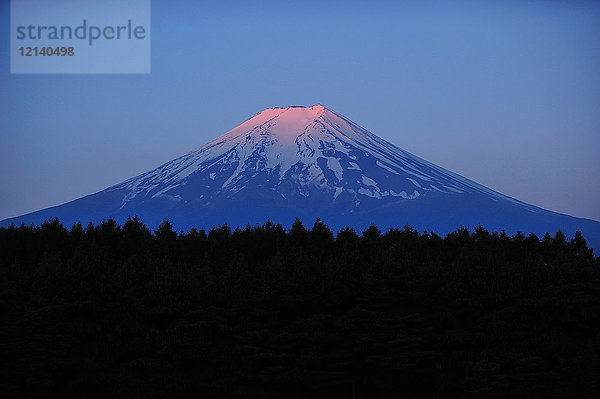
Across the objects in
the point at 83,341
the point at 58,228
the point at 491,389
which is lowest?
the point at 491,389

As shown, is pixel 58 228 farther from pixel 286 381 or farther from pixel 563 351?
pixel 563 351

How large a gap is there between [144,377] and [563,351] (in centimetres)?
1561

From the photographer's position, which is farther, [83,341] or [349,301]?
[349,301]

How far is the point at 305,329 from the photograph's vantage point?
2894cm

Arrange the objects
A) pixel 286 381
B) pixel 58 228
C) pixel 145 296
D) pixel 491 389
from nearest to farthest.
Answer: pixel 491 389 < pixel 286 381 < pixel 145 296 < pixel 58 228

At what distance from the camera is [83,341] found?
28.4 metres

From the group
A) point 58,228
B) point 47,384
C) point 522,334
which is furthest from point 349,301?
point 58,228

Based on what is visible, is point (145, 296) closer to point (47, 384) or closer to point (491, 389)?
point (47, 384)

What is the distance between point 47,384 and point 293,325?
30.7 ft

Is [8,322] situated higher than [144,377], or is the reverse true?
[8,322]

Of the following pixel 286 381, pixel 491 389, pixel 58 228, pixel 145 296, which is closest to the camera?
pixel 491 389

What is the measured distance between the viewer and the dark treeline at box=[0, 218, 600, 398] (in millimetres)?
26781

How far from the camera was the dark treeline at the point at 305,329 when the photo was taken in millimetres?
26781

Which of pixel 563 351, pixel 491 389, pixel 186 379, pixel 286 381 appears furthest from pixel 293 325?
pixel 563 351
